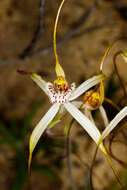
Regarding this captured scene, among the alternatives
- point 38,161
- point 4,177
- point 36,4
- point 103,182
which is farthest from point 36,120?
point 36,4

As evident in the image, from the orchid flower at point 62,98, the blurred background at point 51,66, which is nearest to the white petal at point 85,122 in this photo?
the orchid flower at point 62,98

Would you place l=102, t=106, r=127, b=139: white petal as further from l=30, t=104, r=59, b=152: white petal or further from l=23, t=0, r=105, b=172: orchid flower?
l=30, t=104, r=59, b=152: white petal

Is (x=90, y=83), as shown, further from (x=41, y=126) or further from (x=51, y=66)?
(x=51, y=66)

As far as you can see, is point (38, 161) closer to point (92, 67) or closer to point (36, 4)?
point (92, 67)

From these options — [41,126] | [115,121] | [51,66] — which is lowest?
[115,121]

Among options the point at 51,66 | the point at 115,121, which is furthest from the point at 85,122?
the point at 51,66

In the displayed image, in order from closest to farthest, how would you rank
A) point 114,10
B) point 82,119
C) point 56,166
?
point 82,119 → point 56,166 → point 114,10
